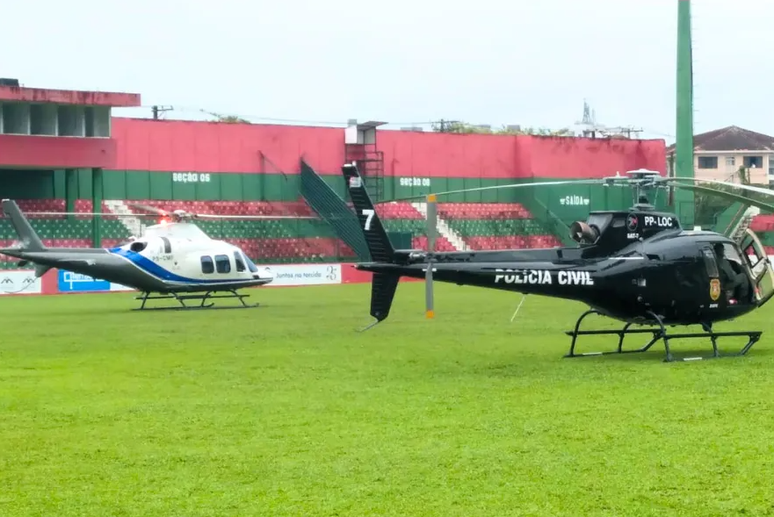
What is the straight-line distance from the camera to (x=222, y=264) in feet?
93.5

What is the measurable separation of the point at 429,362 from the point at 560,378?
2469mm

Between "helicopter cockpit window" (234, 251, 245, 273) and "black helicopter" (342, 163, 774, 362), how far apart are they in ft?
47.5

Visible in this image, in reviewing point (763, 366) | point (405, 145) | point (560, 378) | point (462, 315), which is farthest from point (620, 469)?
point (405, 145)

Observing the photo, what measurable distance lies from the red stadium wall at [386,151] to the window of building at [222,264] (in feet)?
74.0

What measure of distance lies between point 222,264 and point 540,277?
15335 mm

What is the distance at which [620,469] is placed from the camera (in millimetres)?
7672

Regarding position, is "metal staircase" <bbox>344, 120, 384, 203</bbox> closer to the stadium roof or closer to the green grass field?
the stadium roof

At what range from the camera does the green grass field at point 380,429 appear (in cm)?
703

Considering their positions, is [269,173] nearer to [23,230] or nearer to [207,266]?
[207,266]

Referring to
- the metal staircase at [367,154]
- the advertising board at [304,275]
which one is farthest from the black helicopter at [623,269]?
the metal staircase at [367,154]

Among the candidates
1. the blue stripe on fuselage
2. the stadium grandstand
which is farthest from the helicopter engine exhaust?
the stadium grandstand

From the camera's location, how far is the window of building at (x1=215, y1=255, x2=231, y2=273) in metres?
28.4

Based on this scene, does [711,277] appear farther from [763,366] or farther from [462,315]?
[462,315]

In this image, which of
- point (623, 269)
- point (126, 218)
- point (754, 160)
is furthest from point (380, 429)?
point (754, 160)
